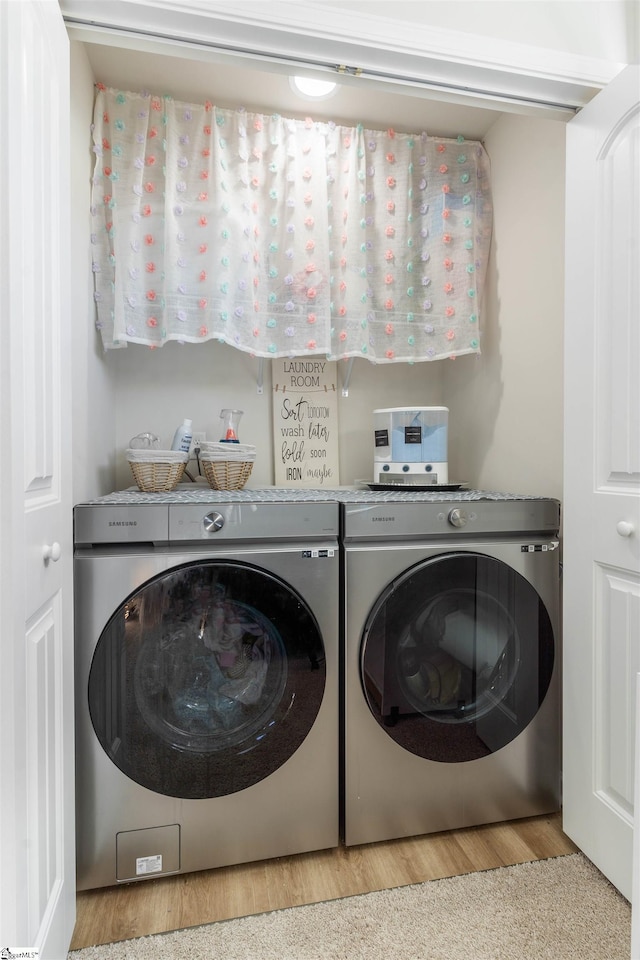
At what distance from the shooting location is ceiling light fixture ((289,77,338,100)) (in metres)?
1.81

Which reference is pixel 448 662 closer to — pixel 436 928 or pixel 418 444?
pixel 436 928

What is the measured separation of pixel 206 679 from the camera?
1.41m

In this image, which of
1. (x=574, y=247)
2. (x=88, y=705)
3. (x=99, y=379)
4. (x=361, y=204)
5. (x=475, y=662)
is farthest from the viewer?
(x=361, y=204)

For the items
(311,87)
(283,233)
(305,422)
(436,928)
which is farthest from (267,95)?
(436,928)

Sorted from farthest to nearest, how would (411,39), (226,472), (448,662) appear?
(226,472)
(448,662)
(411,39)

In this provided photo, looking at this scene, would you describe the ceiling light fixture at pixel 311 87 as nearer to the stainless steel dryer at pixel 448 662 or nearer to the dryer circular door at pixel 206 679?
the stainless steel dryer at pixel 448 662

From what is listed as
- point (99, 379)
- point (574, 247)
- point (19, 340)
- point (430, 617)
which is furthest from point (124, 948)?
point (574, 247)

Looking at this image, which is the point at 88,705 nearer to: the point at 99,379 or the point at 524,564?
the point at 99,379

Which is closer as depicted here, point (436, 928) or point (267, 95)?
point (436, 928)

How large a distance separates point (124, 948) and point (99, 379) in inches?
61.5

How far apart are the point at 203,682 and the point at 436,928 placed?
80 centimetres

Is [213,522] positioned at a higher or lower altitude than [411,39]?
lower

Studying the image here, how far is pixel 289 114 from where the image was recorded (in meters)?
2.01

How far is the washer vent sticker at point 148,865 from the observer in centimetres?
138
